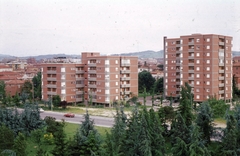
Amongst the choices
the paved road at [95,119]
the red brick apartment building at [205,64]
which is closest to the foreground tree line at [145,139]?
the paved road at [95,119]

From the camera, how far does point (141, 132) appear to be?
44.1 ft

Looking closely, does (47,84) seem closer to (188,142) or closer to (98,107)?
(98,107)

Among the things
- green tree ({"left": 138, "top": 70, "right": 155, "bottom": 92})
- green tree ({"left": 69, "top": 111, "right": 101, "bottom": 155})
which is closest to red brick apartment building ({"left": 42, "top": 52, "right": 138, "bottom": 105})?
green tree ({"left": 138, "top": 70, "right": 155, "bottom": 92})

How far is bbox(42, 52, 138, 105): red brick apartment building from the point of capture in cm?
3572

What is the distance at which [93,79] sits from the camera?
36906 millimetres

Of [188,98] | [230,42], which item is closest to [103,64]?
[230,42]

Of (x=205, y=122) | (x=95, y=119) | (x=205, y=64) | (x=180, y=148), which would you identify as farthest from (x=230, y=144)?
(x=205, y=64)

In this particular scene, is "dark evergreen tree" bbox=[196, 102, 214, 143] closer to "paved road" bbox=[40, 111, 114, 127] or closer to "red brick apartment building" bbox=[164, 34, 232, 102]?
"paved road" bbox=[40, 111, 114, 127]

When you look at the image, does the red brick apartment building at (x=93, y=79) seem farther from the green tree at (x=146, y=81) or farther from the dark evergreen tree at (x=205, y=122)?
the dark evergreen tree at (x=205, y=122)

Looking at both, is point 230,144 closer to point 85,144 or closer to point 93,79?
point 85,144

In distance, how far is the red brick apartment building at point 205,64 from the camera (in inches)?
1390

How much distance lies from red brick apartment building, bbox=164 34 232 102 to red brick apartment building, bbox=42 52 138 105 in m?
5.78

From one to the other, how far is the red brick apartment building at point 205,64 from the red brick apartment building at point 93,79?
5.78m

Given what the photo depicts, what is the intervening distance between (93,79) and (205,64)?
12.5m
